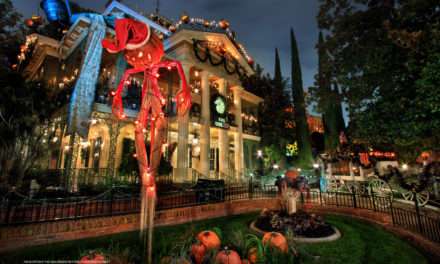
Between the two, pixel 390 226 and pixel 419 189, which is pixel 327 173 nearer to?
pixel 419 189

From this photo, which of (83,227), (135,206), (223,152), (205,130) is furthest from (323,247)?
(223,152)

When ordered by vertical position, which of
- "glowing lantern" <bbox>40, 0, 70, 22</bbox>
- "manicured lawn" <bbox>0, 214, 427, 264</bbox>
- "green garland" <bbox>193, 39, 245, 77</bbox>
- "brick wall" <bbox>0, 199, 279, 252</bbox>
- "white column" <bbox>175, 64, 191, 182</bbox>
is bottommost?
"manicured lawn" <bbox>0, 214, 427, 264</bbox>

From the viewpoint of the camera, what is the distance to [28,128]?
26.7ft

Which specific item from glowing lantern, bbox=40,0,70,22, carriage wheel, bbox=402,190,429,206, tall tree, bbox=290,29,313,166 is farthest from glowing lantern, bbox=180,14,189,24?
carriage wheel, bbox=402,190,429,206

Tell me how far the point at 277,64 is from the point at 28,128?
26.0m

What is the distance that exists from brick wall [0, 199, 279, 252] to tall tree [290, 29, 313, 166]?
52.8ft

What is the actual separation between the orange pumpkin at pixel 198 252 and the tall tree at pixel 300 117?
20.4m

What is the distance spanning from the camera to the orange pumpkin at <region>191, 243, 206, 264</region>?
2.95 meters

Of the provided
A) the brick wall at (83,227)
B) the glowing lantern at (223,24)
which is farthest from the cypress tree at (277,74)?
the brick wall at (83,227)

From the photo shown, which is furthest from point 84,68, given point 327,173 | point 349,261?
point 327,173

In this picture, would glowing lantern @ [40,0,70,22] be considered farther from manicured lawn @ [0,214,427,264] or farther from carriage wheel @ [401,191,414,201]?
carriage wheel @ [401,191,414,201]

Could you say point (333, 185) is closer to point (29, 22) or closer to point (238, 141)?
point (238, 141)

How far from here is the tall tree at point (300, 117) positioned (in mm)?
21830

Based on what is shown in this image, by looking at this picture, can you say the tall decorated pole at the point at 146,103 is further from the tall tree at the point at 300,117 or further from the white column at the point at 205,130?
the tall tree at the point at 300,117
